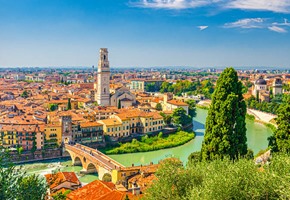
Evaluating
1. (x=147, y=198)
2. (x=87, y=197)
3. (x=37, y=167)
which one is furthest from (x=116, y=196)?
(x=37, y=167)

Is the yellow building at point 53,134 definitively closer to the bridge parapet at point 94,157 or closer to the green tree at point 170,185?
the bridge parapet at point 94,157

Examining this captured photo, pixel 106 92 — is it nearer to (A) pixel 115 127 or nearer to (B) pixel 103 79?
(B) pixel 103 79

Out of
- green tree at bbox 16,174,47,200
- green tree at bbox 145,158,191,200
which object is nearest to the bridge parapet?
green tree at bbox 145,158,191,200

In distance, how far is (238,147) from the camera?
7.13 m

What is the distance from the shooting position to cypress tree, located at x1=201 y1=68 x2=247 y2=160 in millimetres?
7055

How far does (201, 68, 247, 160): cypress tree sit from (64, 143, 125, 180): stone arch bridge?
4.01m

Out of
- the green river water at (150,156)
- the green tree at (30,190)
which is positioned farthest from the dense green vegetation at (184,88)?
the green tree at (30,190)

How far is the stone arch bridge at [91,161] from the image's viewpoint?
469 inches

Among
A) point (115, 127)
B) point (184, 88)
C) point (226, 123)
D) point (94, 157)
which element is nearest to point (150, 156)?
point (115, 127)

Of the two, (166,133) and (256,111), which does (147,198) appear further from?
(256,111)

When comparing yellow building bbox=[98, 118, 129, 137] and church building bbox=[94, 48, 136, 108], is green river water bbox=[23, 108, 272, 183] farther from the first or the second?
church building bbox=[94, 48, 136, 108]

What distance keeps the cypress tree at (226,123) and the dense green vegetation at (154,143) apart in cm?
929

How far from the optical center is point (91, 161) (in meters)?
13.0

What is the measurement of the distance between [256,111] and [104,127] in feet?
49.1
